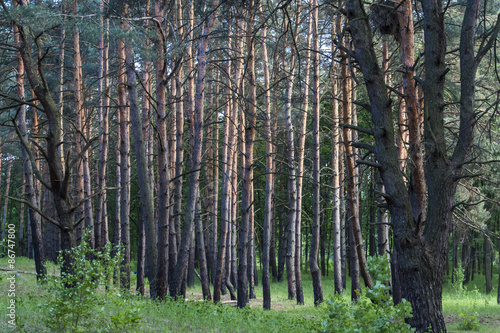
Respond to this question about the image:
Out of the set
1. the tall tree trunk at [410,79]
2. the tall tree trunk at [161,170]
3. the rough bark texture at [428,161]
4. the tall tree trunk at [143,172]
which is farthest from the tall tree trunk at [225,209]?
the rough bark texture at [428,161]

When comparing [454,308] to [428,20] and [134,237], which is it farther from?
[134,237]

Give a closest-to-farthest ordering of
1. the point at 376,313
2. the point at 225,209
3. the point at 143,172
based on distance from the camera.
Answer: the point at 376,313, the point at 143,172, the point at 225,209

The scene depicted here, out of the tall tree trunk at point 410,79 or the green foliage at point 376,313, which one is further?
the tall tree trunk at point 410,79

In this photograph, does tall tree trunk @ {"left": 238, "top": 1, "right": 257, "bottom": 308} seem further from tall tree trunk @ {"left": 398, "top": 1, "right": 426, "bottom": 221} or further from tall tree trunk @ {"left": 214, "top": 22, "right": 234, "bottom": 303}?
tall tree trunk @ {"left": 398, "top": 1, "right": 426, "bottom": 221}

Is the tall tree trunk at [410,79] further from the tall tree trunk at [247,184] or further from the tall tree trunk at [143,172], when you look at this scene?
the tall tree trunk at [143,172]

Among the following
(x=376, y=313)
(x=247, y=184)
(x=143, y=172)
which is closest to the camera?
(x=376, y=313)

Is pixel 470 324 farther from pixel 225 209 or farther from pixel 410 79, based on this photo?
pixel 225 209

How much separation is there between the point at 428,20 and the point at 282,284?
21197 millimetres

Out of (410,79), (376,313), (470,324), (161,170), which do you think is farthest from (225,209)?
(376,313)

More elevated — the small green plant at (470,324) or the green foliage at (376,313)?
the green foliage at (376,313)

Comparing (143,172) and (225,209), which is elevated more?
(143,172)

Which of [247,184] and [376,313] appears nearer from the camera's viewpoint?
[376,313]

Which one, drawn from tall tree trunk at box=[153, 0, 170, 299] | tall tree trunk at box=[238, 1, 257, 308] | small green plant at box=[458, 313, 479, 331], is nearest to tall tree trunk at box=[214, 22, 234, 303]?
tall tree trunk at box=[238, 1, 257, 308]

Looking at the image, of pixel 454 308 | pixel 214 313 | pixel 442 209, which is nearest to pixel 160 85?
pixel 214 313
